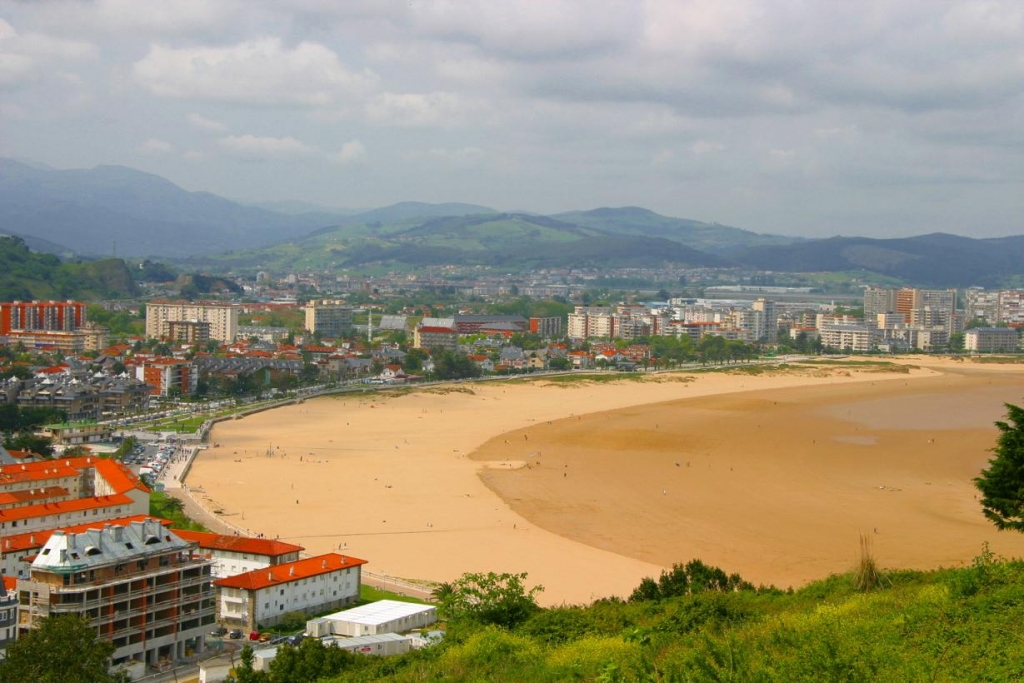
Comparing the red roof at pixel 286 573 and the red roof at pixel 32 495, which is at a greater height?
the red roof at pixel 32 495

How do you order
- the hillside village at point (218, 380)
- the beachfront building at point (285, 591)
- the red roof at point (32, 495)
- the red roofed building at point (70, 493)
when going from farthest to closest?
the red roof at point (32, 495) < the red roofed building at point (70, 493) < the beachfront building at point (285, 591) < the hillside village at point (218, 380)

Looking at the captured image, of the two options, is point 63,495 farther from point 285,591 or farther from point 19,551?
point 285,591

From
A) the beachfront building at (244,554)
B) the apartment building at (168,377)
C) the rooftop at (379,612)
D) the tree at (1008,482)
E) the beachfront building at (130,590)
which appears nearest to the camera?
the beachfront building at (130,590)

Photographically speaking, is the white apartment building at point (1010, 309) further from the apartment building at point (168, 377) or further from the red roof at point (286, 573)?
the red roof at point (286, 573)

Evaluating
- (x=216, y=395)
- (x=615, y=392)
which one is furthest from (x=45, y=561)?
(x=615, y=392)

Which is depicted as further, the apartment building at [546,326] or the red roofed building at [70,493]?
the apartment building at [546,326]

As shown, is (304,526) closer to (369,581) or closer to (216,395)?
(369,581)

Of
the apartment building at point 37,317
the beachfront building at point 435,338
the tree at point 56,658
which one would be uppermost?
the apartment building at point 37,317

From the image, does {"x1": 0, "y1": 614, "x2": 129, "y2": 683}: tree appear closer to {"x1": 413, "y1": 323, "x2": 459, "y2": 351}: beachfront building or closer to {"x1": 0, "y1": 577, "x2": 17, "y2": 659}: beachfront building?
{"x1": 0, "y1": 577, "x2": 17, "y2": 659}: beachfront building

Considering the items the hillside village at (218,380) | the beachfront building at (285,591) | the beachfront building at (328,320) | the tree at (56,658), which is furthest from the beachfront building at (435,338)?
the tree at (56,658)
